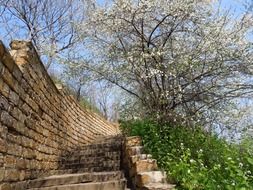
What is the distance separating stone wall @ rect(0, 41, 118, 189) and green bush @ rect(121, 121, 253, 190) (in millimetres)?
1392

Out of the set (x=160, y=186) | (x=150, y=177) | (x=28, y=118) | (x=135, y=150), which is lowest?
(x=160, y=186)

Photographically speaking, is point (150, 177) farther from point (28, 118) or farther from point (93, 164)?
point (93, 164)

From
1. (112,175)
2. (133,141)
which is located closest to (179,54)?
(133,141)

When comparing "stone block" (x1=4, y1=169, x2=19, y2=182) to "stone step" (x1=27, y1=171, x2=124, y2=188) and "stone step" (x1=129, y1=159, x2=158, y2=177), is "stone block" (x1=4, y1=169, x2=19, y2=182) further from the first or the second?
"stone step" (x1=129, y1=159, x2=158, y2=177)

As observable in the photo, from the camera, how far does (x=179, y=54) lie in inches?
302

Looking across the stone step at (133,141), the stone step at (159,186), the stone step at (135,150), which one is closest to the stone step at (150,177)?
the stone step at (159,186)

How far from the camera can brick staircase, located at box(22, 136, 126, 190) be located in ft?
15.5

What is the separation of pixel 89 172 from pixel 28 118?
63.3 inches

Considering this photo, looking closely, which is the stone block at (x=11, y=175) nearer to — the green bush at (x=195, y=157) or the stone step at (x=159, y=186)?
the stone step at (x=159, y=186)

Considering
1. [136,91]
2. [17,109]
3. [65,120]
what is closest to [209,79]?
[136,91]

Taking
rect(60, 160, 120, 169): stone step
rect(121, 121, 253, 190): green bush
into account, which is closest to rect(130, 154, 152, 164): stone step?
rect(121, 121, 253, 190): green bush

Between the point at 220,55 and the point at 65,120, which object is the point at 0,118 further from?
the point at 220,55

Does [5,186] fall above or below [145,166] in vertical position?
below

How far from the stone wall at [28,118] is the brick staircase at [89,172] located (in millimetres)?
210
